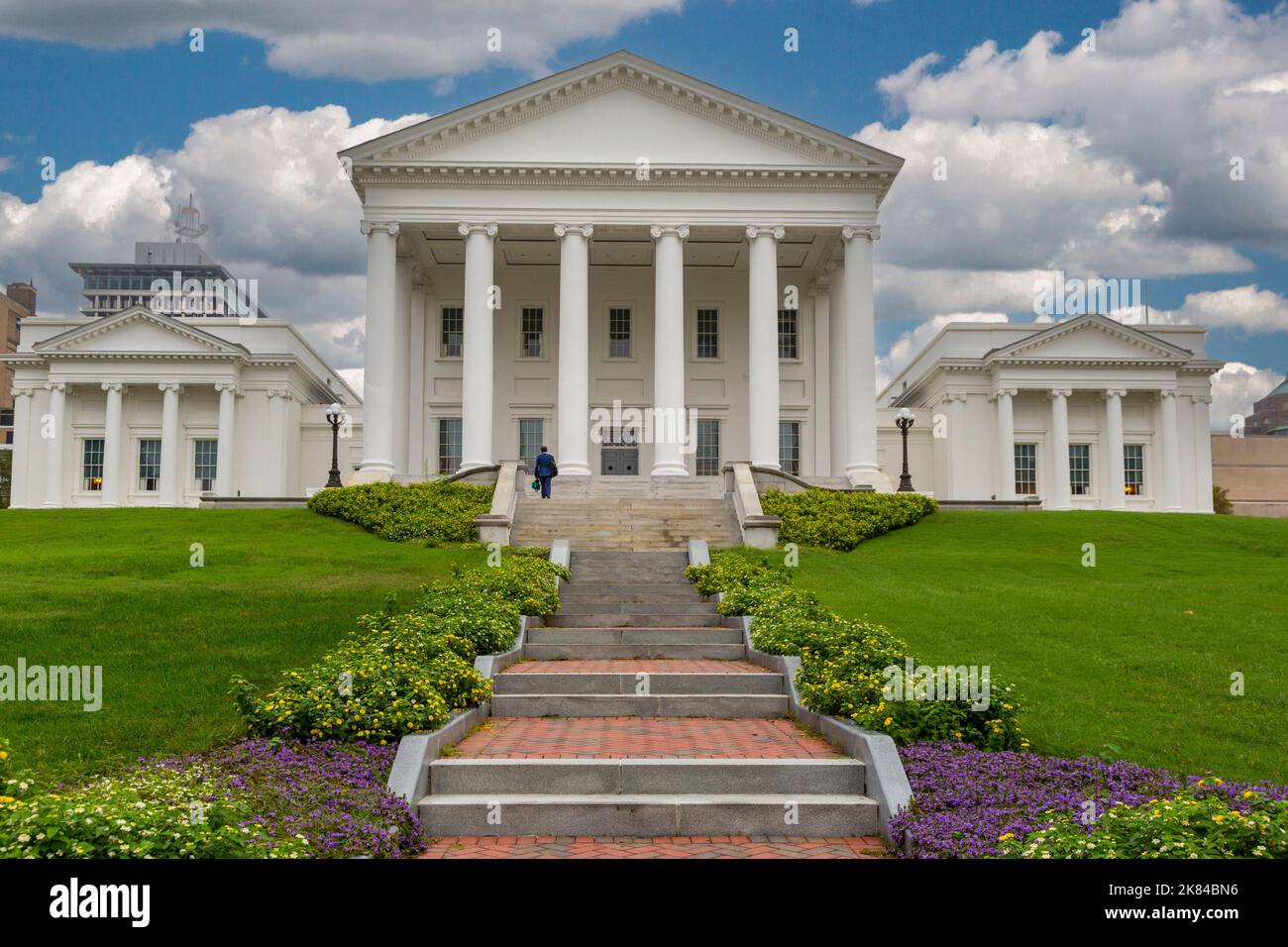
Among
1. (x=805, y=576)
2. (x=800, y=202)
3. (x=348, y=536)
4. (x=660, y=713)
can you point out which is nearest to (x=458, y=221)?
(x=800, y=202)

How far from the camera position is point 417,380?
4409cm

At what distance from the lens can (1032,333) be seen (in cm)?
4888

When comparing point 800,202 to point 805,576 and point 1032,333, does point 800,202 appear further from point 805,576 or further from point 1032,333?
point 805,576

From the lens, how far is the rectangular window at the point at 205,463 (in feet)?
160

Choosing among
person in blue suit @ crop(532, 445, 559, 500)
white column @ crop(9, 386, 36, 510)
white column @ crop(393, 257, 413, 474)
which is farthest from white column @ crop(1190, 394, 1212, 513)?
white column @ crop(9, 386, 36, 510)

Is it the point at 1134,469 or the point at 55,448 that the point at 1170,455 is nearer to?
Result: the point at 1134,469

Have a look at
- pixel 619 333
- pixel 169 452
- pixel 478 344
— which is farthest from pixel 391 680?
pixel 169 452

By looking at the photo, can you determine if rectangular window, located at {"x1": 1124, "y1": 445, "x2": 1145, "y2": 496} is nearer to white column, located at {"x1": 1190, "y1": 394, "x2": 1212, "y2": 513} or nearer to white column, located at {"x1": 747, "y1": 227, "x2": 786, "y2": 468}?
white column, located at {"x1": 1190, "y1": 394, "x2": 1212, "y2": 513}

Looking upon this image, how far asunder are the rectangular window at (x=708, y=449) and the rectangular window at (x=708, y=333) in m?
2.88

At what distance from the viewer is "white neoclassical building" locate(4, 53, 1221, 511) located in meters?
38.4

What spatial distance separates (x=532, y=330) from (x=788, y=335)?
1053 centimetres

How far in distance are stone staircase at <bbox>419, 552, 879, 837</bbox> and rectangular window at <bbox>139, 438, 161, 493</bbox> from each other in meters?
37.7

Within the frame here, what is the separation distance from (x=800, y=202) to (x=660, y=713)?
29417mm

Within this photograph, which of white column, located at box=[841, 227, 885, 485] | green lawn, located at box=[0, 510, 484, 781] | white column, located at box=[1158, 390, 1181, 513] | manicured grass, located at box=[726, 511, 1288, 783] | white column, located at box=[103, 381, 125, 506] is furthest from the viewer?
white column, located at box=[1158, 390, 1181, 513]
